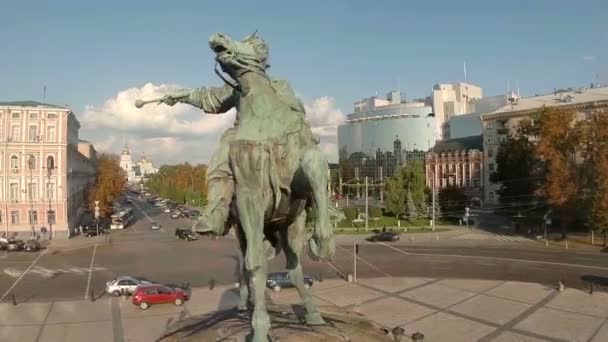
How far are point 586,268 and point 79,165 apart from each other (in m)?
61.4

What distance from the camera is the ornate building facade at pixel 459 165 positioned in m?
95.2

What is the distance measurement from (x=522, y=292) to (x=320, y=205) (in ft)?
67.8

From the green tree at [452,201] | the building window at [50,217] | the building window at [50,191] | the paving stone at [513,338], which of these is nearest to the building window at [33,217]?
the building window at [50,217]

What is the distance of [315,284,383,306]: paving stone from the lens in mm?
22938

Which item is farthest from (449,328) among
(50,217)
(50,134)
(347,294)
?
(50,134)

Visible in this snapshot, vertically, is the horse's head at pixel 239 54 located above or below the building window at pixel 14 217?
above

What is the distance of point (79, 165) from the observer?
7144 centimetres

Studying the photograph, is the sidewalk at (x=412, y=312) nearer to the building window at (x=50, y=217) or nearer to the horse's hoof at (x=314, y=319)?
the horse's hoof at (x=314, y=319)

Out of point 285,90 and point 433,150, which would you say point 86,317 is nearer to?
point 285,90

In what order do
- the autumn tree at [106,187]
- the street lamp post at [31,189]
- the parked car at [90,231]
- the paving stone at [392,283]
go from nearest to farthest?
the paving stone at [392,283]
the street lamp post at [31,189]
the parked car at [90,231]
the autumn tree at [106,187]

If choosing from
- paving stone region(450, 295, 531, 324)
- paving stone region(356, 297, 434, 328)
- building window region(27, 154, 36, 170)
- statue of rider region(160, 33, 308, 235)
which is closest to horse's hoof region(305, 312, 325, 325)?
statue of rider region(160, 33, 308, 235)

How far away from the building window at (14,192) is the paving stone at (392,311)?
4570 cm

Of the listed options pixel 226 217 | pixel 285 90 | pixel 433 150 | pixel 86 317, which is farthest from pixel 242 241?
pixel 433 150

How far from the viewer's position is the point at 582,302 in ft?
73.2
